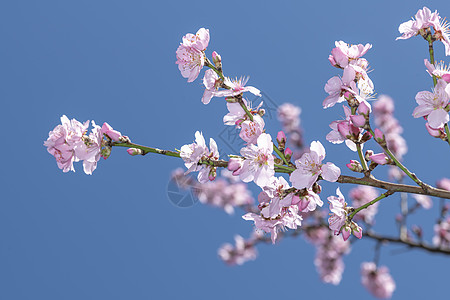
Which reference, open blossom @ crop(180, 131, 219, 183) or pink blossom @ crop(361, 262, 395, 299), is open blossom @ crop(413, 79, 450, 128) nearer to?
open blossom @ crop(180, 131, 219, 183)

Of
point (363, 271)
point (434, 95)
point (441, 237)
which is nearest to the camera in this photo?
point (434, 95)

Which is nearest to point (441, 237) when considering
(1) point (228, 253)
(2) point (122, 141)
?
(1) point (228, 253)

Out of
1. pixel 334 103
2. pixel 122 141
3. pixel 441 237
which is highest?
pixel 441 237

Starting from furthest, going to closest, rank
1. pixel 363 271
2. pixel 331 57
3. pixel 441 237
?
pixel 363 271
pixel 441 237
pixel 331 57

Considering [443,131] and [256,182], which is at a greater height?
[443,131]

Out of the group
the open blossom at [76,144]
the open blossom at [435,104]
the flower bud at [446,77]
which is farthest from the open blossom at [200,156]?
the flower bud at [446,77]

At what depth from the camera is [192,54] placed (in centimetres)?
211

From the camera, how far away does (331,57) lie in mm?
2066

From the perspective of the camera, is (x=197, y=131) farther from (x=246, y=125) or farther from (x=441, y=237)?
(x=441, y=237)

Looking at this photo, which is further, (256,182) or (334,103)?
(334,103)

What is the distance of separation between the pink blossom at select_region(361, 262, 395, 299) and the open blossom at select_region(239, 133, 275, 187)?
634 centimetres

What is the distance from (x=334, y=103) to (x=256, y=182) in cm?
59

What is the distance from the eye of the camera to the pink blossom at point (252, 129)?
1.94 metres

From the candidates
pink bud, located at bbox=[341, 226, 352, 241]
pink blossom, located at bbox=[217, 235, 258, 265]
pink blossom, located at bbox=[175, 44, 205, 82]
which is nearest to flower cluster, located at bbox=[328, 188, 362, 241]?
pink bud, located at bbox=[341, 226, 352, 241]
